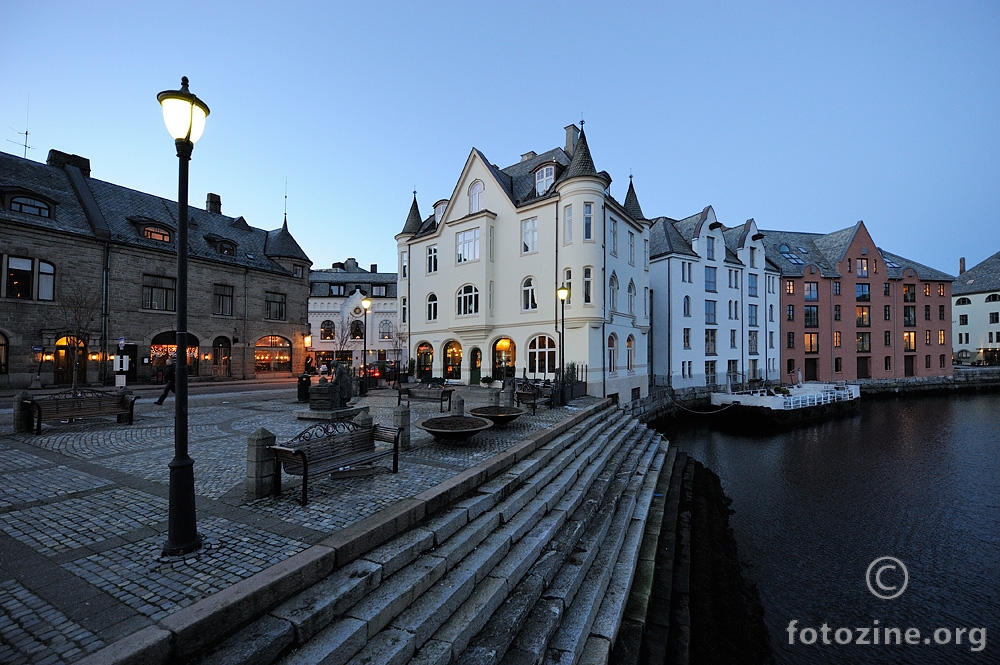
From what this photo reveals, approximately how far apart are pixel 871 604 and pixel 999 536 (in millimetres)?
6221

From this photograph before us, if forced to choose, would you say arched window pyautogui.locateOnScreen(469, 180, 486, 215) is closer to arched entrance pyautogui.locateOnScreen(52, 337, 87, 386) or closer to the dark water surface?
the dark water surface

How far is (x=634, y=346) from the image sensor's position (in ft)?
84.9

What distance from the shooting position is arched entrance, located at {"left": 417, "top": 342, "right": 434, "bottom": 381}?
2804 centimetres

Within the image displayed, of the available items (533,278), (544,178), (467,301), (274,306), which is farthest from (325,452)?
(274,306)

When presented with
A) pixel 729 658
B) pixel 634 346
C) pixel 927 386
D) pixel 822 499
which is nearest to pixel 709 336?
pixel 634 346

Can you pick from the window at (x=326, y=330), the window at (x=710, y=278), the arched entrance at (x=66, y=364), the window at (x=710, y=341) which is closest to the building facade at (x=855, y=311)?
the window at (x=710, y=341)

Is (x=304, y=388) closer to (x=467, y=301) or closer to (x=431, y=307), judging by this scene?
(x=467, y=301)

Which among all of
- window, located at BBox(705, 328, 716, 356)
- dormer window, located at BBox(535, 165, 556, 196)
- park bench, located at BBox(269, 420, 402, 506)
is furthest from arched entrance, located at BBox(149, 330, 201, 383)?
window, located at BBox(705, 328, 716, 356)

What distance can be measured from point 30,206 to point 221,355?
43.2 ft

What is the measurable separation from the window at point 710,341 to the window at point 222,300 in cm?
3702

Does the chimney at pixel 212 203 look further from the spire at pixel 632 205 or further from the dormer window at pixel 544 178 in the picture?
the spire at pixel 632 205

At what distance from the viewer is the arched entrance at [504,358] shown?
2423 cm

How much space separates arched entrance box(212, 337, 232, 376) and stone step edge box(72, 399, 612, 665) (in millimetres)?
32568

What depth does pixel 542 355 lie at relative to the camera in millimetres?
23312
